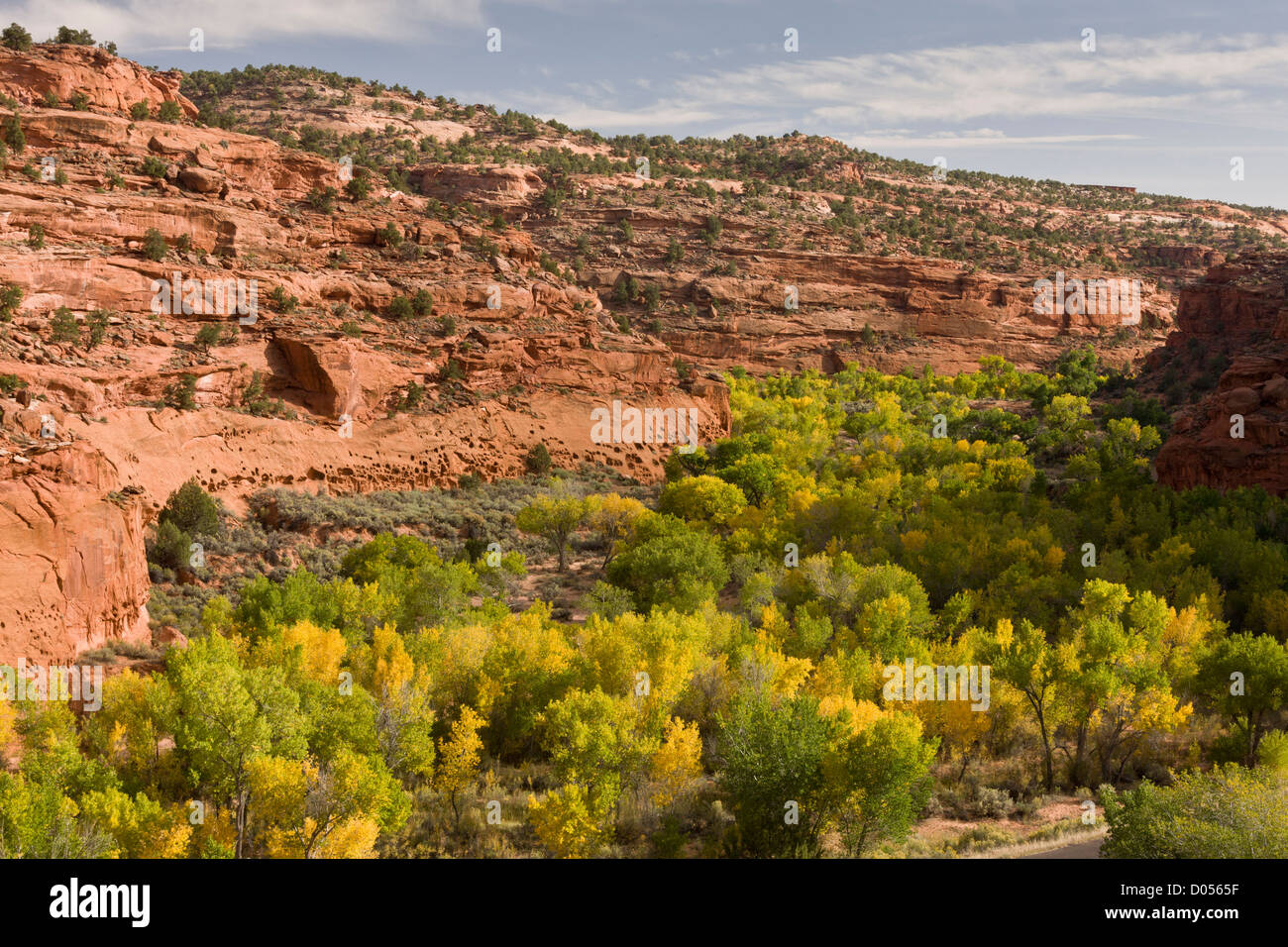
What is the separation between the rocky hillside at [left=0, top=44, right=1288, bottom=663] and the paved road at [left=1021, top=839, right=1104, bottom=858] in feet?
81.0

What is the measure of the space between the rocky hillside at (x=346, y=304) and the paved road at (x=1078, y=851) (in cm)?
2470

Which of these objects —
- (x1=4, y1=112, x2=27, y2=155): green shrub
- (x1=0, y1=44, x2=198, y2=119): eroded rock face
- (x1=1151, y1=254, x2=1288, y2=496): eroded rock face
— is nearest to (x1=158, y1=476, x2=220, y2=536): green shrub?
(x1=4, y1=112, x2=27, y2=155): green shrub

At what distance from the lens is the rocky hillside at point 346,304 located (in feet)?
105

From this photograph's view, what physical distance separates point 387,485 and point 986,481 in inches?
1229

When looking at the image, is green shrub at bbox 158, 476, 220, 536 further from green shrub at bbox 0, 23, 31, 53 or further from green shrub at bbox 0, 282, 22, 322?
green shrub at bbox 0, 23, 31, 53

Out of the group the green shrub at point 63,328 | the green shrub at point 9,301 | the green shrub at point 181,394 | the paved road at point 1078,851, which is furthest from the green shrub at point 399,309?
the paved road at point 1078,851

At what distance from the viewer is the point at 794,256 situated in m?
87.5

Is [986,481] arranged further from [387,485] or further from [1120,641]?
[387,485]

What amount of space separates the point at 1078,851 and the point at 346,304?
41.8m

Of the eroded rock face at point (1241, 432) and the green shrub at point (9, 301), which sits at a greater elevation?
the green shrub at point (9, 301)

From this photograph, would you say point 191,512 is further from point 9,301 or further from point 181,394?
point 9,301

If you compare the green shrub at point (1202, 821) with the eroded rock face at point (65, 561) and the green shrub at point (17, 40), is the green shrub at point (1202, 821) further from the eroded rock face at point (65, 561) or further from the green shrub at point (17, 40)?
the green shrub at point (17, 40)
